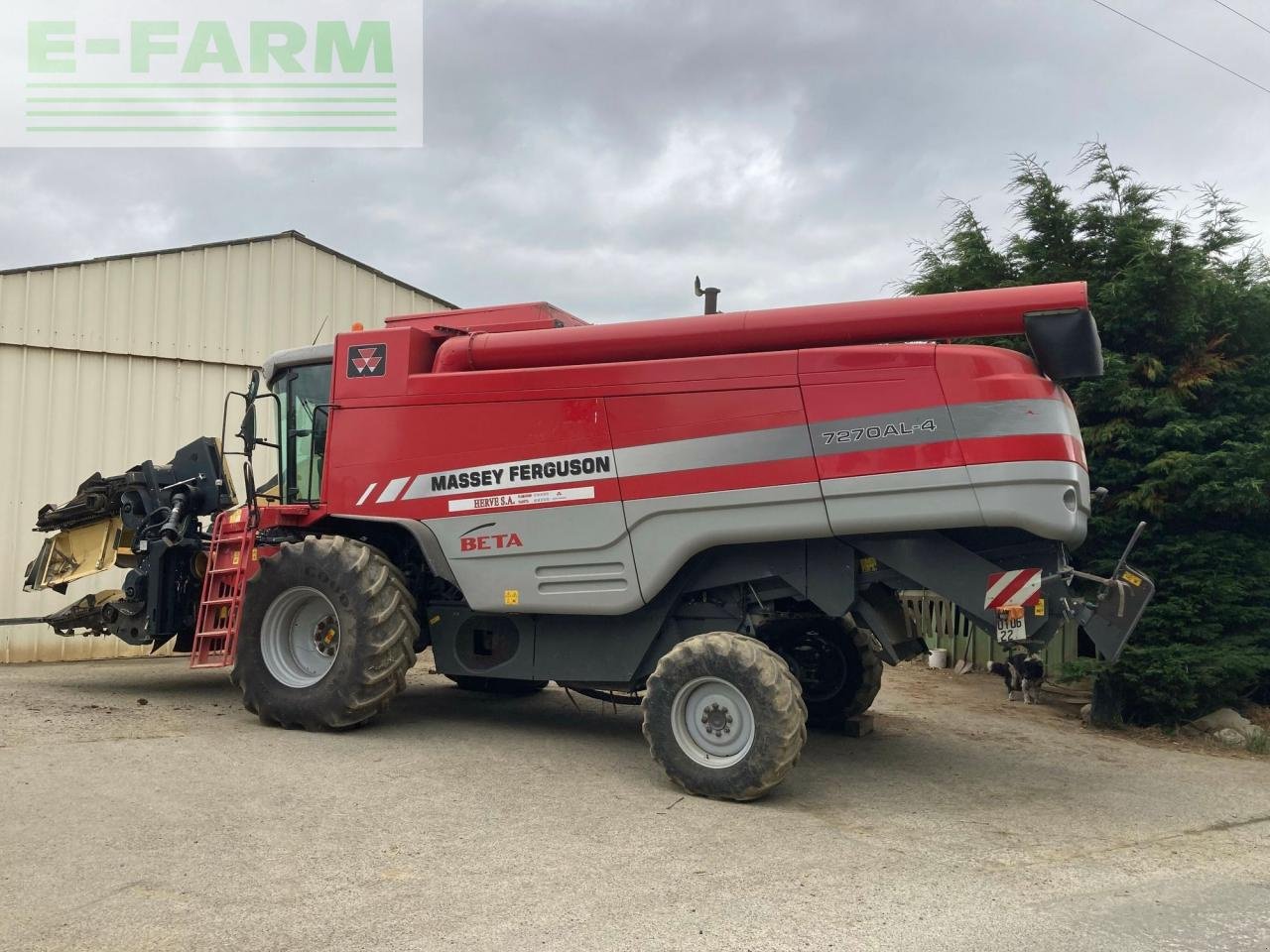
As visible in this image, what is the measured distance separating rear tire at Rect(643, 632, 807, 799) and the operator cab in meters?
3.32

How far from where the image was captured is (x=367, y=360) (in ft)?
24.3

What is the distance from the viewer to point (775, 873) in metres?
4.61

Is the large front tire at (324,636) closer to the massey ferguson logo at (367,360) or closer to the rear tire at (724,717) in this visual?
the massey ferguson logo at (367,360)

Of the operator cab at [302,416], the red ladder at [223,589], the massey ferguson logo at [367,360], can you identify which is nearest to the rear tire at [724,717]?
the massey ferguson logo at [367,360]

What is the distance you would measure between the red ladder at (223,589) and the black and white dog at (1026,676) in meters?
7.48

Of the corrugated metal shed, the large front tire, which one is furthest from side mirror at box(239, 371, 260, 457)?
the corrugated metal shed

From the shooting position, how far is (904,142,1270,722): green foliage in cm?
853

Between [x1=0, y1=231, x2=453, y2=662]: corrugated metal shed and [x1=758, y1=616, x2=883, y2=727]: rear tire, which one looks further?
[x1=0, y1=231, x2=453, y2=662]: corrugated metal shed

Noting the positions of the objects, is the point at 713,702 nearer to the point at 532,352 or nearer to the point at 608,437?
the point at 608,437

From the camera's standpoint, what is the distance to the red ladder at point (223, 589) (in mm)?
7766

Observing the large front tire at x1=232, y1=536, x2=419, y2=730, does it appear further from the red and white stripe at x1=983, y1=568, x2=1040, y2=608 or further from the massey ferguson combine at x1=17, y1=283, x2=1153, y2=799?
the red and white stripe at x1=983, y1=568, x2=1040, y2=608

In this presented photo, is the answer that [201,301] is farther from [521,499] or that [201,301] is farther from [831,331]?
[831,331]

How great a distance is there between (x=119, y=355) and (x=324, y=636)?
266 inches

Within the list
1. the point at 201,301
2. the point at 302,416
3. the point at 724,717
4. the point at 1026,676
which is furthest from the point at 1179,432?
the point at 201,301
